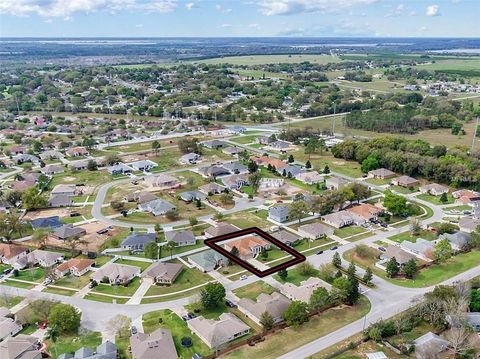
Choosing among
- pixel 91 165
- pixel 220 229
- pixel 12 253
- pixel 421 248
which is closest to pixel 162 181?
pixel 91 165

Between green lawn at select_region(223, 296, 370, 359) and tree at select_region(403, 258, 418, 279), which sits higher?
tree at select_region(403, 258, 418, 279)

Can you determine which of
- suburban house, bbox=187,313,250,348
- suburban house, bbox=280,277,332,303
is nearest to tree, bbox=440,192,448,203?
suburban house, bbox=280,277,332,303

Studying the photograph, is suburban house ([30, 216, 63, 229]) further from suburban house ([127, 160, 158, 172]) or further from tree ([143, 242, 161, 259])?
suburban house ([127, 160, 158, 172])

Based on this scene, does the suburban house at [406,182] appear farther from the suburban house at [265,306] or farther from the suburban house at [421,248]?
the suburban house at [265,306]

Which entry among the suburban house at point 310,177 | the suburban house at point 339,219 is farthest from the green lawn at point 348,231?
the suburban house at point 310,177

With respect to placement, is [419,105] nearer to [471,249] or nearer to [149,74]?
[471,249]

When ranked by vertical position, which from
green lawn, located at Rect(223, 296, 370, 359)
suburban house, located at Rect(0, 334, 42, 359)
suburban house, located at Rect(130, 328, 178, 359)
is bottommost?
green lawn, located at Rect(223, 296, 370, 359)

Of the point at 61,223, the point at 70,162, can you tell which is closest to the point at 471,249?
the point at 61,223

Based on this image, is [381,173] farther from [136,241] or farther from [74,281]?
[74,281]
